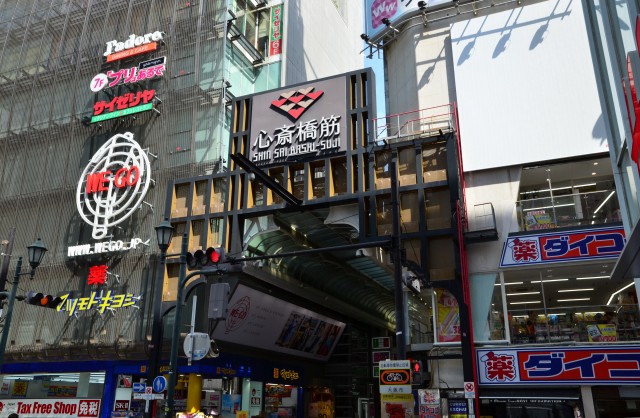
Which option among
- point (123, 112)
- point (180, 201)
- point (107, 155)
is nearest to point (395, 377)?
point (180, 201)

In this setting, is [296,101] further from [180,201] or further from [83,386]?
[83,386]

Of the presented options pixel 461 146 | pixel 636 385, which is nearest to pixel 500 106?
pixel 461 146

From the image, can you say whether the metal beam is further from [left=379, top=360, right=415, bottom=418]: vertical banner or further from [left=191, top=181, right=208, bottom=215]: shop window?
[left=379, top=360, right=415, bottom=418]: vertical banner

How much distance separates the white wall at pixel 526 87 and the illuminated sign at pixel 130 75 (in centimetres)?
1647

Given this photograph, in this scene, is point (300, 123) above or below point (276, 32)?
below

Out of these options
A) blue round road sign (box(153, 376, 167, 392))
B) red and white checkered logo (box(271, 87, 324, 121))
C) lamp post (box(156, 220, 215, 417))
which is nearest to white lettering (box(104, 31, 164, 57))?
red and white checkered logo (box(271, 87, 324, 121))

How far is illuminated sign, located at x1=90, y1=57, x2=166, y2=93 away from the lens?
30750 mm

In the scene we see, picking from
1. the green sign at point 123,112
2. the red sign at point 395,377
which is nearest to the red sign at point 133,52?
the green sign at point 123,112

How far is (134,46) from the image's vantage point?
31781mm

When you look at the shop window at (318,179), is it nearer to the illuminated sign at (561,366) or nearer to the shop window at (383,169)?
the shop window at (383,169)

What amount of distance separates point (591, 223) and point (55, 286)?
2656 cm

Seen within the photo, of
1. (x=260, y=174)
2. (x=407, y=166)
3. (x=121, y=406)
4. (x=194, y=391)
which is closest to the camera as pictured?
(x=260, y=174)

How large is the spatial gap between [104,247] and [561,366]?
73.0 feet

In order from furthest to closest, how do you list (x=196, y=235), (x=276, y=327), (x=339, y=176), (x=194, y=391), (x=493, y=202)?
(x=276, y=327), (x=196, y=235), (x=194, y=391), (x=339, y=176), (x=493, y=202)
